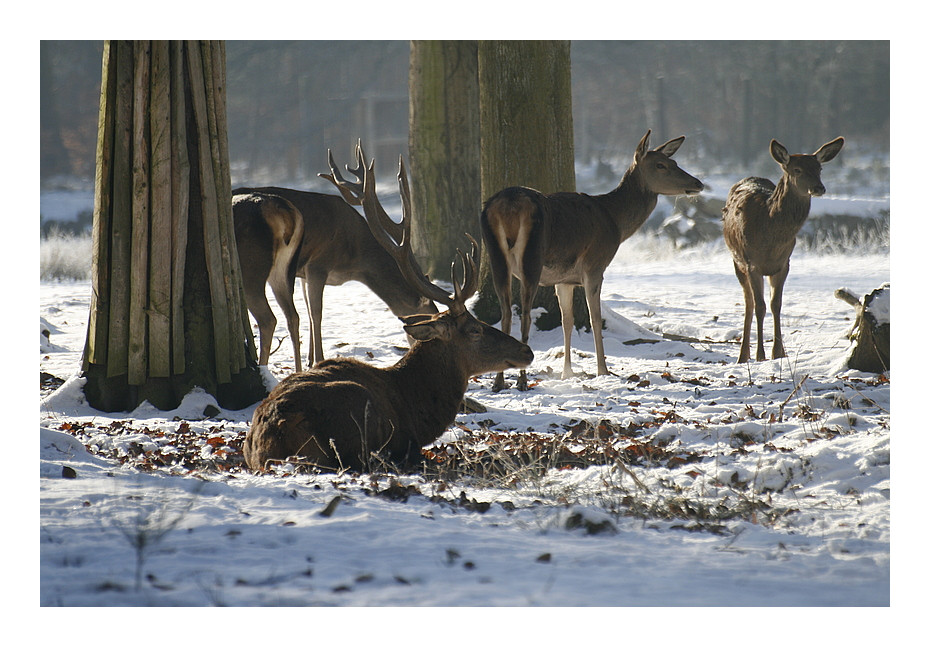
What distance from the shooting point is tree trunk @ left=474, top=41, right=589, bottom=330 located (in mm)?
9594

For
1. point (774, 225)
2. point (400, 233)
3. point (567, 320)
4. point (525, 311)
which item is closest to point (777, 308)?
point (774, 225)

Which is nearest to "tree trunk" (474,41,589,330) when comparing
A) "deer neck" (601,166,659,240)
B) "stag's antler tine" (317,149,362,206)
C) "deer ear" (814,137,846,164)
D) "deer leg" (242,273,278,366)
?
"deer neck" (601,166,659,240)

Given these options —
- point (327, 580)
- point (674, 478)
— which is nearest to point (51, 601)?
point (327, 580)

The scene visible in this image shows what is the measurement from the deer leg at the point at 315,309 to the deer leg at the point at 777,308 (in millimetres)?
4229

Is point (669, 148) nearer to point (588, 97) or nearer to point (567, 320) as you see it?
point (567, 320)

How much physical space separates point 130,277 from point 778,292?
19.3ft

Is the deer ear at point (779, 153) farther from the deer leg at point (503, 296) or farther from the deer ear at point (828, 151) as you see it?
the deer leg at point (503, 296)

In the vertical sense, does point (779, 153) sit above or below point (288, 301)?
above

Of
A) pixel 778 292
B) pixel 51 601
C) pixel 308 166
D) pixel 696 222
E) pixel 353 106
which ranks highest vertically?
pixel 353 106

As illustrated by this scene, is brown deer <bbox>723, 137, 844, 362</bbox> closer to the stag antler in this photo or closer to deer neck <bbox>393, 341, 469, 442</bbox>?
the stag antler

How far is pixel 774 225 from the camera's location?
8.68 meters

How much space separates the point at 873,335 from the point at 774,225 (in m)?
1.76

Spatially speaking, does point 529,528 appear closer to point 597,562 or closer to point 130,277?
point 597,562

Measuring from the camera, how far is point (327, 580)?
2.98m
